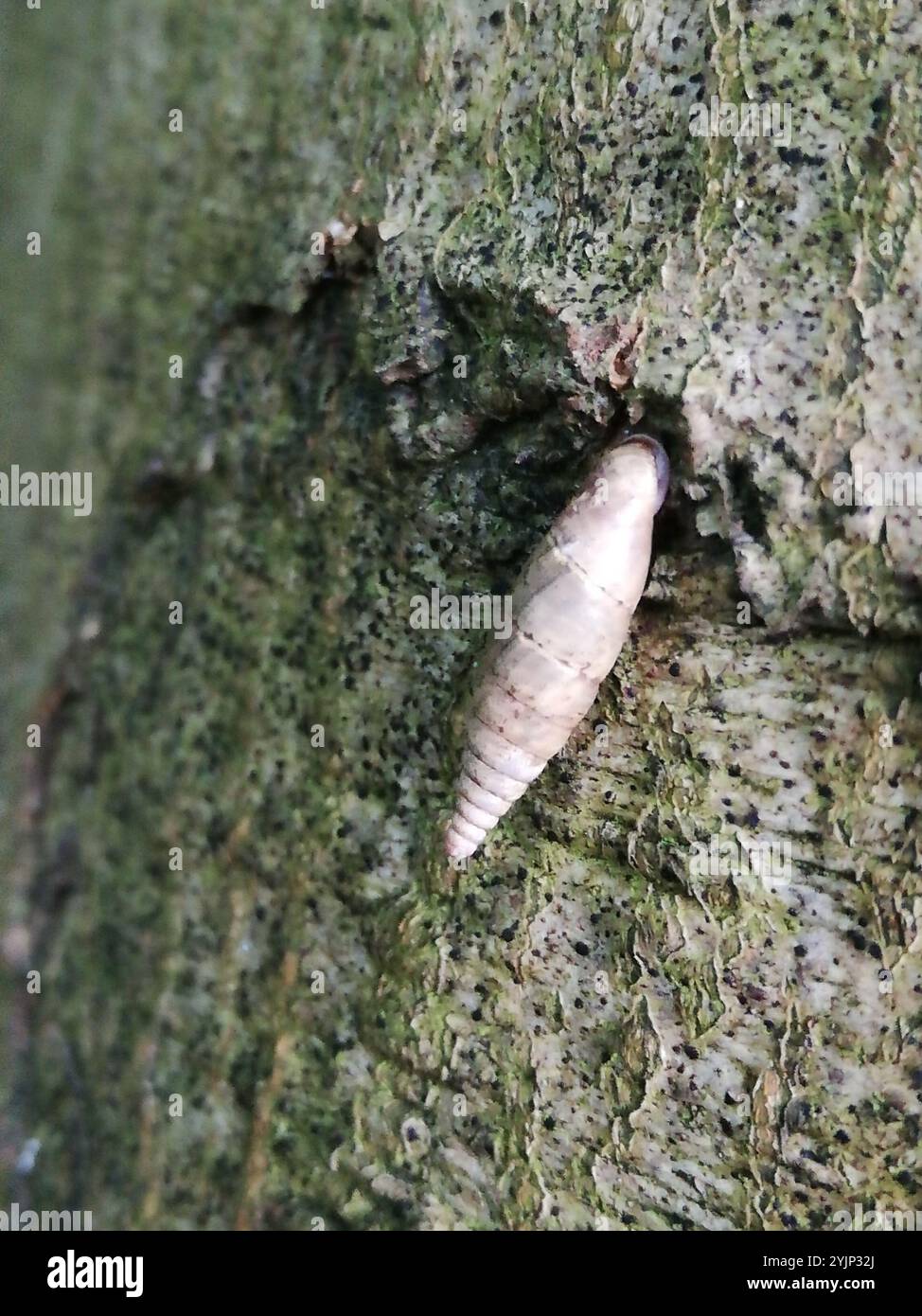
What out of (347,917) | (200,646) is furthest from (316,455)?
(347,917)

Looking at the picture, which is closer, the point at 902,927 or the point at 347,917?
the point at 902,927

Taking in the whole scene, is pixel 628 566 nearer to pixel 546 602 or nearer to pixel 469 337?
pixel 546 602

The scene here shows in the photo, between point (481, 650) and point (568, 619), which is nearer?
point (568, 619)

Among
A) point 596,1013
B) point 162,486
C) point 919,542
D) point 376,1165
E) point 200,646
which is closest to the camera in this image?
point 919,542
